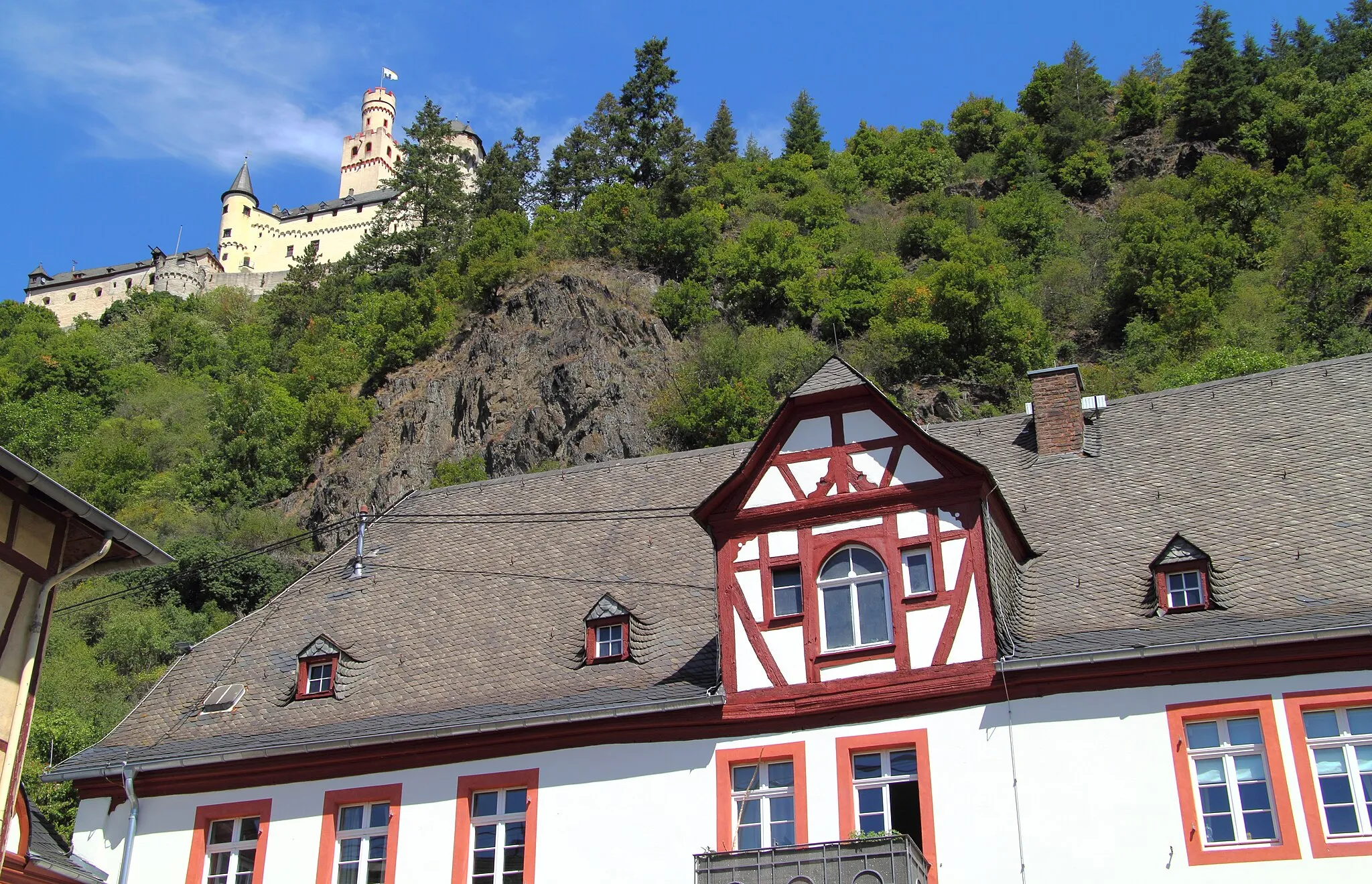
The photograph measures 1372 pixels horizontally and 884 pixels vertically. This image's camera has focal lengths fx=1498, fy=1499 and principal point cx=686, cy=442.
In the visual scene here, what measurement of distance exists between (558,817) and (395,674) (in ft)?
12.2

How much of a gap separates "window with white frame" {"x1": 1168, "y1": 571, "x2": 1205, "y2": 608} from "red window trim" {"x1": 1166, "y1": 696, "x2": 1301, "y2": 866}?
1.51 meters

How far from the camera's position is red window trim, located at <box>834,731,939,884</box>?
53.2 feet

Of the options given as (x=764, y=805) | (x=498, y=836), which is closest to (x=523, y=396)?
(x=498, y=836)

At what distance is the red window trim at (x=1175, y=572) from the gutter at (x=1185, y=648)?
119cm

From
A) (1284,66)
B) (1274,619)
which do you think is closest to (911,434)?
(1274,619)

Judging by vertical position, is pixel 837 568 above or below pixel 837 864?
above

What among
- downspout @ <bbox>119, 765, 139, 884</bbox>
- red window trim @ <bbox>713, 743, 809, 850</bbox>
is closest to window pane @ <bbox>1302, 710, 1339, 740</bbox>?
red window trim @ <bbox>713, 743, 809, 850</bbox>

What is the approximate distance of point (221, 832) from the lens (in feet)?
62.7

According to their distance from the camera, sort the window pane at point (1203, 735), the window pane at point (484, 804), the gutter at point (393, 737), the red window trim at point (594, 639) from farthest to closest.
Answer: the red window trim at point (594, 639) → the window pane at point (484, 804) → the gutter at point (393, 737) → the window pane at point (1203, 735)

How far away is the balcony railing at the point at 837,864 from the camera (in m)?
15.1

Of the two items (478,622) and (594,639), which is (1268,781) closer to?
(594,639)

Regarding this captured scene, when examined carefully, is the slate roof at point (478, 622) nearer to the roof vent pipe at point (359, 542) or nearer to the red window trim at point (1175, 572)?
the roof vent pipe at point (359, 542)

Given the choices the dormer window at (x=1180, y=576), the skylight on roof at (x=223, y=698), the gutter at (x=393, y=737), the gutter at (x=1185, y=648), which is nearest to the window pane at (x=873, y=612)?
the gutter at (x=1185, y=648)

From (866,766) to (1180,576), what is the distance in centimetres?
424
